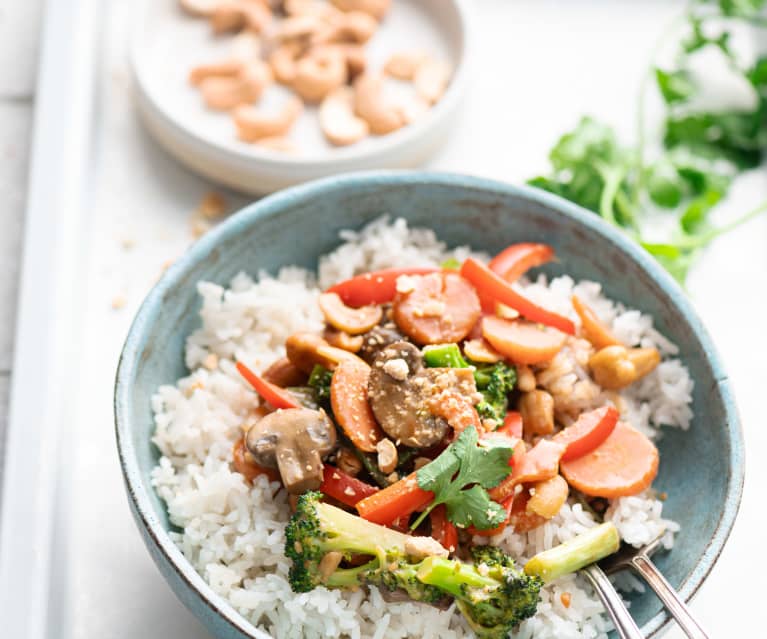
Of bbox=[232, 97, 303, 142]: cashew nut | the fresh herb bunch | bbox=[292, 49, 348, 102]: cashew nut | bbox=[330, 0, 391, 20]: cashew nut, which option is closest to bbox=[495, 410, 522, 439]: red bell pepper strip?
the fresh herb bunch

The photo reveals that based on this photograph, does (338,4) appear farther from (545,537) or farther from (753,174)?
(545,537)

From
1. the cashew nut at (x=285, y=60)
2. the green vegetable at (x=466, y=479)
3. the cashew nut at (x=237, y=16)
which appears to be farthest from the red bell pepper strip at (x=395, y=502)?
the cashew nut at (x=237, y=16)

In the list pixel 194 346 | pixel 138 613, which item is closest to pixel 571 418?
pixel 194 346

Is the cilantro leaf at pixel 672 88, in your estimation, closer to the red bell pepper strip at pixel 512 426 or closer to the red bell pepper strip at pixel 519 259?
the red bell pepper strip at pixel 519 259

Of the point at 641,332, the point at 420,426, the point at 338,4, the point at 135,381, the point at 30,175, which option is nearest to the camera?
the point at 420,426

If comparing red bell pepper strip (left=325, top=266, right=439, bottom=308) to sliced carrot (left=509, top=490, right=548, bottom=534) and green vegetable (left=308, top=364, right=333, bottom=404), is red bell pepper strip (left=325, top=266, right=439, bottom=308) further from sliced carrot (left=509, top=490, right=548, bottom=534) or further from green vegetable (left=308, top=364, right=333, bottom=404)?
sliced carrot (left=509, top=490, right=548, bottom=534)

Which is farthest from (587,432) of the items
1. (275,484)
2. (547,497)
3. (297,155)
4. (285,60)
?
(285,60)
